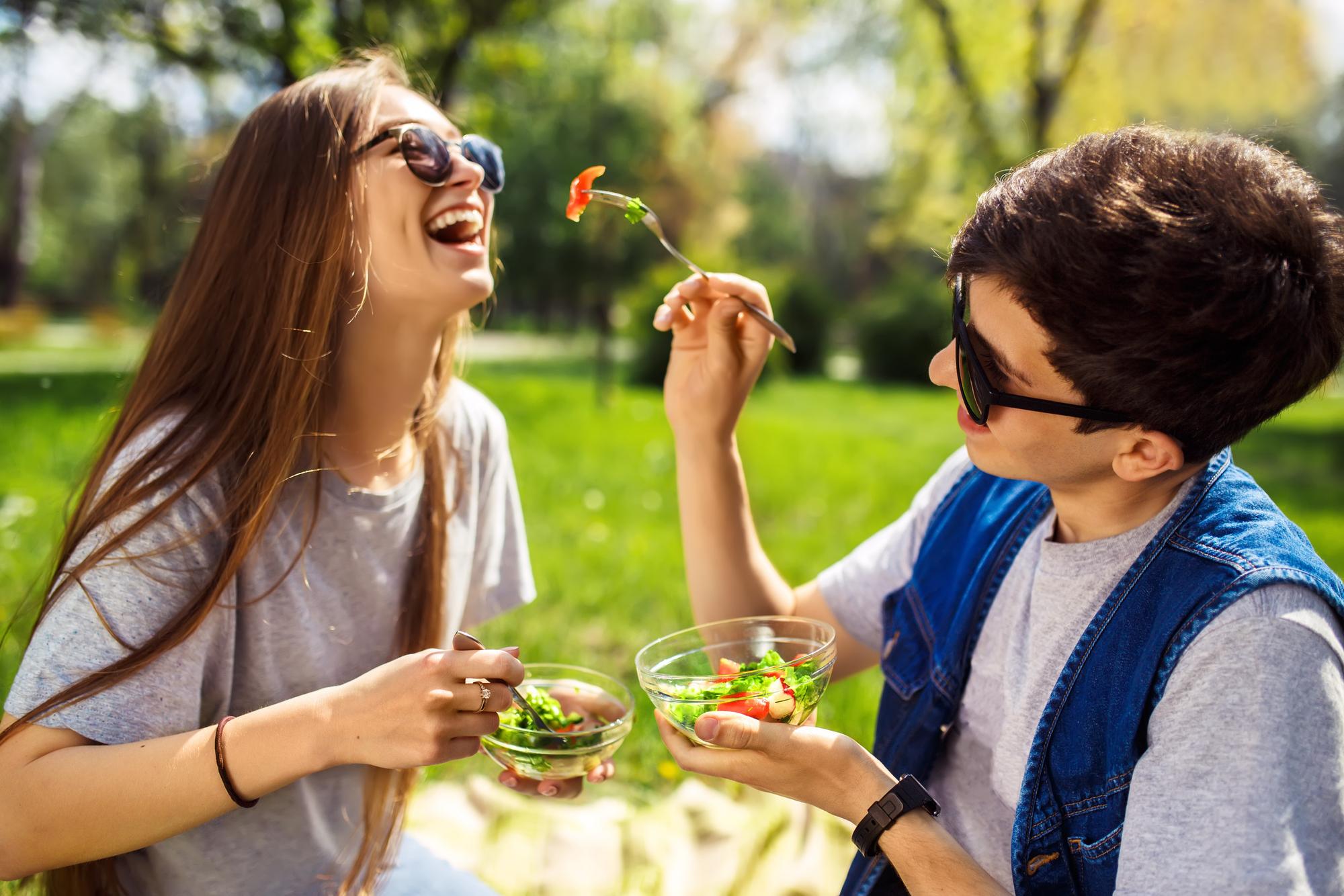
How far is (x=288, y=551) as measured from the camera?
1.92 meters

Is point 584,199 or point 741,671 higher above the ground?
point 584,199

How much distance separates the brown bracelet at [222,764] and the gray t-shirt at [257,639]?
0.13m

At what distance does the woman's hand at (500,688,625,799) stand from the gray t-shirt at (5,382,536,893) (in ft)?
1.19

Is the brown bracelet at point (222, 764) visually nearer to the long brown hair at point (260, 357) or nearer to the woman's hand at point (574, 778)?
the long brown hair at point (260, 357)

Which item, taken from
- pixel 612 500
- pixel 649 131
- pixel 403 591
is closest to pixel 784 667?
pixel 403 591

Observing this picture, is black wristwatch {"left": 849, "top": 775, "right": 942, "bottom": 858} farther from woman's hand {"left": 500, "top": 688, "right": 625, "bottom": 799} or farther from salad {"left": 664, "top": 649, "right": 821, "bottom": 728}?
woman's hand {"left": 500, "top": 688, "right": 625, "bottom": 799}

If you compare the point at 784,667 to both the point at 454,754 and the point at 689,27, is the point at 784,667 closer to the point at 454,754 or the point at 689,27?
the point at 454,754

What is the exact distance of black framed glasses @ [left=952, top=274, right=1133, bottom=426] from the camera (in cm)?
A: 150

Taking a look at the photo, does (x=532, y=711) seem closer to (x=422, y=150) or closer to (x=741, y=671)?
(x=741, y=671)

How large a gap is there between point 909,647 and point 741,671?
17.4 inches

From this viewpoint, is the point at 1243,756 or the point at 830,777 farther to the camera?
the point at 830,777

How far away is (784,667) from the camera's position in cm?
164

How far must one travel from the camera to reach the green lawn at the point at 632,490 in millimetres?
4219

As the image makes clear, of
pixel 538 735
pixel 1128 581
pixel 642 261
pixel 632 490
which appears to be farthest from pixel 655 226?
pixel 642 261
